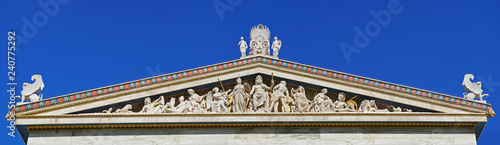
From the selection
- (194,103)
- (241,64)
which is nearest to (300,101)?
(241,64)

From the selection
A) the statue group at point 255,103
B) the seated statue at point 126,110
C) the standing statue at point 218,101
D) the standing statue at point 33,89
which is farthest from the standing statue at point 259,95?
the standing statue at point 33,89

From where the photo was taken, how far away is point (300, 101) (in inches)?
1078

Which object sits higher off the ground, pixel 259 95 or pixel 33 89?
pixel 33 89

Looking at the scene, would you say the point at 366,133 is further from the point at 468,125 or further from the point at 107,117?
the point at 107,117

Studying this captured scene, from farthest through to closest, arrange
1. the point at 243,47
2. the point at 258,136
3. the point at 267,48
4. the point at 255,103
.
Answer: the point at 243,47, the point at 267,48, the point at 255,103, the point at 258,136

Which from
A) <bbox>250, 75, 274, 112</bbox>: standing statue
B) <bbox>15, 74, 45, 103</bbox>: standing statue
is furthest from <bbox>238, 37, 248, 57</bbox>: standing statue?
<bbox>15, 74, 45, 103</bbox>: standing statue

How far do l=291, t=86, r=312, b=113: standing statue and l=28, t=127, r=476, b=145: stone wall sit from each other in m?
0.48

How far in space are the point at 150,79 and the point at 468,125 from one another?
7478 millimetres

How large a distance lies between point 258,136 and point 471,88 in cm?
517

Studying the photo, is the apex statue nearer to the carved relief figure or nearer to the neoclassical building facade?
the neoclassical building facade

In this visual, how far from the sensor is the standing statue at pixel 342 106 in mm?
27280

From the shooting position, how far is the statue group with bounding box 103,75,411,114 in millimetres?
27297

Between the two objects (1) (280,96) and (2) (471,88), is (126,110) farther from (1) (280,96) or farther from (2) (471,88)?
(2) (471,88)

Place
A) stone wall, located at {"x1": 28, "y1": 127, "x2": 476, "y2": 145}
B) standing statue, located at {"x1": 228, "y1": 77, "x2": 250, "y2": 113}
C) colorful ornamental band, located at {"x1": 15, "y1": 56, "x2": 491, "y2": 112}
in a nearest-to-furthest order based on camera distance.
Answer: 1. stone wall, located at {"x1": 28, "y1": 127, "x2": 476, "y2": 145}
2. colorful ornamental band, located at {"x1": 15, "y1": 56, "x2": 491, "y2": 112}
3. standing statue, located at {"x1": 228, "y1": 77, "x2": 250, "y2": 113}
